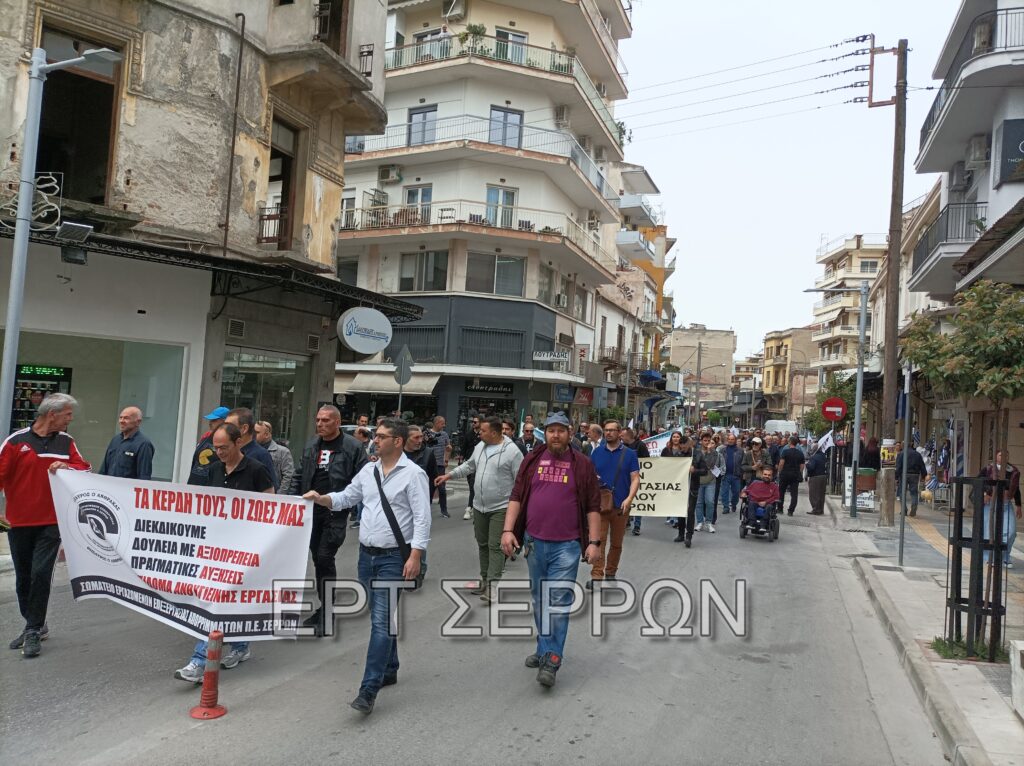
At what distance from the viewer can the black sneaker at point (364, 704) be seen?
4.86 meters

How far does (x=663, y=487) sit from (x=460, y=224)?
2017 centimetres

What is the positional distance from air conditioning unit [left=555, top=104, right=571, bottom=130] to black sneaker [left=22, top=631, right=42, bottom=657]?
101 feet

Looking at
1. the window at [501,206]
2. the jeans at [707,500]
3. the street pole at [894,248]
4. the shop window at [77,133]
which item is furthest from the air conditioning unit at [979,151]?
the shop window at [77,133]

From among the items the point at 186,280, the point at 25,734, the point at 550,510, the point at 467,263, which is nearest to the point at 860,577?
the point at 550,510

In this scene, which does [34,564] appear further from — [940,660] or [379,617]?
[940,660]

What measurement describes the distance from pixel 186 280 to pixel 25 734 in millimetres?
10955

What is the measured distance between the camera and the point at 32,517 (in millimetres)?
5938

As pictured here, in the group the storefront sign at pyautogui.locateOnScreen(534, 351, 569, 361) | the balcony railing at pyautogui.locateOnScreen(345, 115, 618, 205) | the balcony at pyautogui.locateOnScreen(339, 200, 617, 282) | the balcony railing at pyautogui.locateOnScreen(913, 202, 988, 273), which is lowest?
the storefront sign at pyautogui.locateOnScreen(534, 351, 569, 361)

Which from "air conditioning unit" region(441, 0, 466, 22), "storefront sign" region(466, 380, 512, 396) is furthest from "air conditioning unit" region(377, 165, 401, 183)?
"storefront sign" region(466, 380, 512, 396)

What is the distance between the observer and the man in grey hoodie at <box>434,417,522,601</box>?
802cm

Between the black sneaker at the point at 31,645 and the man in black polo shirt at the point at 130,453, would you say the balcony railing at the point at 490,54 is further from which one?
the black sneaker at the point at 31,645

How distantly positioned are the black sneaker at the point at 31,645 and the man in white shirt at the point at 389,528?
8.11ft

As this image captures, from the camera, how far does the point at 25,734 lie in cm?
444

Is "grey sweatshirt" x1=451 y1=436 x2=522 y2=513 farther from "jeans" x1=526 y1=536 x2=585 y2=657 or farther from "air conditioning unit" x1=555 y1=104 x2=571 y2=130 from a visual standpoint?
"air conditioning unit" x1=555 y1=104 x2=571 y2=130
